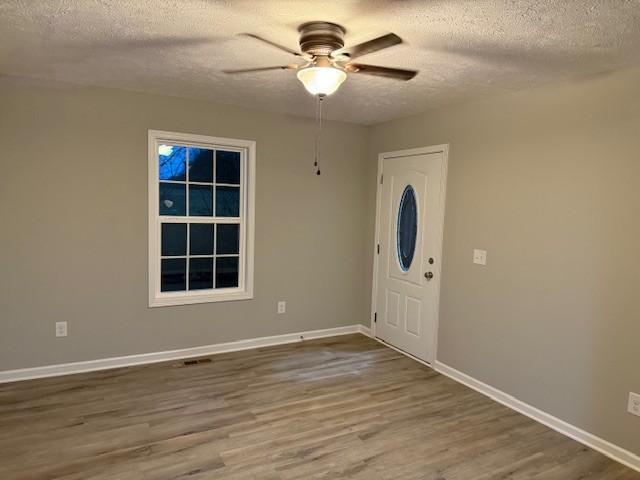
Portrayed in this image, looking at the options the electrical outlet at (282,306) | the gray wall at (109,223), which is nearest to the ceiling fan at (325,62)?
the gray wall at (109,223)

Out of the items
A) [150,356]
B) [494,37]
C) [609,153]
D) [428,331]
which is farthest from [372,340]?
[494,37]

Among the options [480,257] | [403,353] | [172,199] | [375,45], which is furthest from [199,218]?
[375,45]

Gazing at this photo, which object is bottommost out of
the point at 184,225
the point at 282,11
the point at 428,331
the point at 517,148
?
the point at 428,331

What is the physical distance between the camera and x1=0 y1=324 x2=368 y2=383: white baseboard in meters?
3.46

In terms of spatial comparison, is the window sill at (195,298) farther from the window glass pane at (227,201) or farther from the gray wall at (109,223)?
the window glass pane at (227,201)

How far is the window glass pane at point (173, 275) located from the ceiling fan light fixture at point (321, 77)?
96.4 inches

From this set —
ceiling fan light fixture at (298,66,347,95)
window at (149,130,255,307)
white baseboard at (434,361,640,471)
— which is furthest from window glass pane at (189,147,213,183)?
white baseboard at (434,361,640,471)

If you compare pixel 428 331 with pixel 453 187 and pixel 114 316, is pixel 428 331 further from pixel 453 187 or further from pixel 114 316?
pixel 114 316

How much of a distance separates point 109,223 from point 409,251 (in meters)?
2.73

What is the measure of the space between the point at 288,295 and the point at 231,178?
132 cm

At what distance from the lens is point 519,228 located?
10.5 feet

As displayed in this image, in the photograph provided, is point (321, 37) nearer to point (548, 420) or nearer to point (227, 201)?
point (227, 201)

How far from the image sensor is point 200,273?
13.7 feet

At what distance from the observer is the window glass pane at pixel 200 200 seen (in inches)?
160
